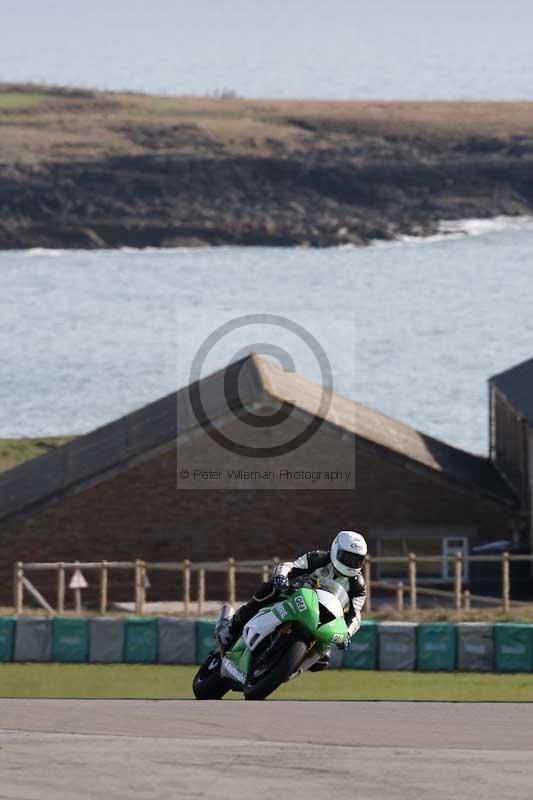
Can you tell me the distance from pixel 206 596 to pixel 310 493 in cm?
357

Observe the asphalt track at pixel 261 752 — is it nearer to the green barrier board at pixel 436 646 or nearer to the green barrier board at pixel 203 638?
the green barrier board at pixel 436 646

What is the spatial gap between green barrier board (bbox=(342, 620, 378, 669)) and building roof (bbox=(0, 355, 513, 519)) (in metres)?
12.7

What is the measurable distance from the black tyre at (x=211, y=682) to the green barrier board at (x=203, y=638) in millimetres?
8992

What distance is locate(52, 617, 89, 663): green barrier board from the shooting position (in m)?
30.8

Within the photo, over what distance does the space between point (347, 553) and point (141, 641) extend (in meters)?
12.1

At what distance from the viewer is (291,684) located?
2744cm

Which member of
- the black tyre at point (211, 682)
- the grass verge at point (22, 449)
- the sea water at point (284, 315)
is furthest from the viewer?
the sea water at point (284, 315)

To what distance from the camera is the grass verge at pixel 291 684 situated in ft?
87.6

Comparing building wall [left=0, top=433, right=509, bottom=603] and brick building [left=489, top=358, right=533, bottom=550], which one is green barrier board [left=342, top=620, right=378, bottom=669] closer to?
building wall [left=0, top=433, right=509, bottom=603]

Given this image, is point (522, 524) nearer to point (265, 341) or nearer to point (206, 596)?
point (206, 596)

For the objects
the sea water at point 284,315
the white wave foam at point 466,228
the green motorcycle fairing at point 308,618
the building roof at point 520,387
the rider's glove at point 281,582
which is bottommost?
the green motorcycle fairing at point 308,618

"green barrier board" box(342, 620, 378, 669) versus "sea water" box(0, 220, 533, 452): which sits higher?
"sea water" box(0, 220, 533, 452)

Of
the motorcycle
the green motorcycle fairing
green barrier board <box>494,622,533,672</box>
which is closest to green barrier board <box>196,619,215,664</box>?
green barrier board <box>494,622,533,672</box>

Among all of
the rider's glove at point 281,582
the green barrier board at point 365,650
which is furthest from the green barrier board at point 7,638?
the rider's glove at point 281,582
